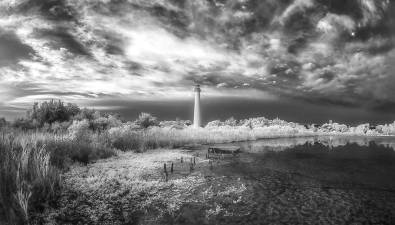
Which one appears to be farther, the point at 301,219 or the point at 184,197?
the point at 184,197

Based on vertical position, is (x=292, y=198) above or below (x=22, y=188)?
below

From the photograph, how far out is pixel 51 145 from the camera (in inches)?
485

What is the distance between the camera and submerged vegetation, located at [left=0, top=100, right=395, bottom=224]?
623 centimetres

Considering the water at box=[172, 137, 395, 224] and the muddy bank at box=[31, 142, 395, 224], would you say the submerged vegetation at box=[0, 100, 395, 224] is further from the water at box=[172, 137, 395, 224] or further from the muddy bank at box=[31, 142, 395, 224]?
the water at box=[172, 137, 395, 224]

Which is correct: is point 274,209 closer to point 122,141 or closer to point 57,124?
point 122,141

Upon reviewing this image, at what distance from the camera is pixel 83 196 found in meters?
7.54

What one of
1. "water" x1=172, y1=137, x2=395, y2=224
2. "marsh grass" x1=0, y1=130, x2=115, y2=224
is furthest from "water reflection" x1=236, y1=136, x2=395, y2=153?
"marsh grass" x1=0, y1=130, x2=115, y2=224

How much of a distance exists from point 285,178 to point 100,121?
731 inches

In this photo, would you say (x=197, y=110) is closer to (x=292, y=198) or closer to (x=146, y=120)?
(x=146, y=120)

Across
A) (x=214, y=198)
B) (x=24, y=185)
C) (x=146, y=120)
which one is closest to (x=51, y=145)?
(x=24, y=185)

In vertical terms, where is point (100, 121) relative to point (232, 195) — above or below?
above

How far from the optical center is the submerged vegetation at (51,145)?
6.23 meters

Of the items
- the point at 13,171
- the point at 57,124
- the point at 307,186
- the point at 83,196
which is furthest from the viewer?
the point at 57,124

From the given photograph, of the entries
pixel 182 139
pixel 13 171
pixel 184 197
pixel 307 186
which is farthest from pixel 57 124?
pixel 307 186
